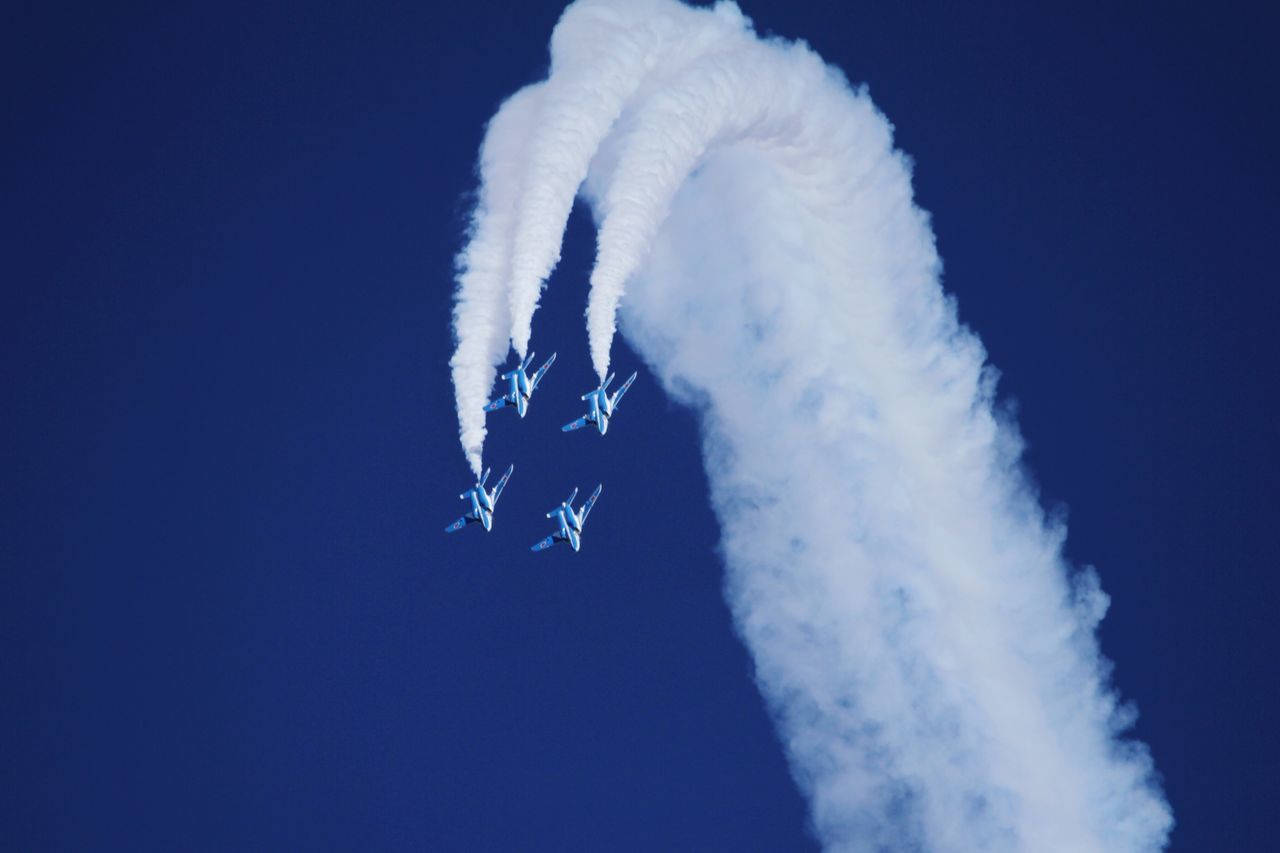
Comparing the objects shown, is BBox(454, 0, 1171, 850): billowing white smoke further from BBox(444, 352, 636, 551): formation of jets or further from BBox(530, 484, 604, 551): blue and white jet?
BBox(530, 484, 604, 551): blue and white jet

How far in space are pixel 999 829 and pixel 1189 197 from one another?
618 inches

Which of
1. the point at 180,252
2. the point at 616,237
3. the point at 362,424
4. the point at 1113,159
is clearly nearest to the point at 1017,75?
the point at 1113,159

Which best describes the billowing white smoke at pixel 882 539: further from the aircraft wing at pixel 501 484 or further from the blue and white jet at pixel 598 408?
the aircraft wing at pixel 501 484

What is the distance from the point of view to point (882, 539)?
35906 millimetres

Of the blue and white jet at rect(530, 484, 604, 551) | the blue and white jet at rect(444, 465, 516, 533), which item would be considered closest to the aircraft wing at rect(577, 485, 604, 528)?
the blue and white jet at rect(530, 484, 604, 551)

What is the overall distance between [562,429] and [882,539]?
309 inches

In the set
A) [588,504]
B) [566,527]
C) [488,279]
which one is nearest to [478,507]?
[566,527]

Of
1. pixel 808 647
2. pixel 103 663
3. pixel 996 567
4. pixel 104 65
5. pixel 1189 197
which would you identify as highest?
pixel 1189 197

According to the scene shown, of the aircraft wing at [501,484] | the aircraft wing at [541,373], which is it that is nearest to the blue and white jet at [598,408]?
the aircraft wing at [541,373]

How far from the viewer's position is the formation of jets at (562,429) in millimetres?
31078

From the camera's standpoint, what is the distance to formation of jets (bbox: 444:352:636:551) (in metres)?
31.1

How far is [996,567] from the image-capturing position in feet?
118

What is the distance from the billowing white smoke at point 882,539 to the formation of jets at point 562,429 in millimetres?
2894

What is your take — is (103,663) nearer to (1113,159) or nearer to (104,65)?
(104,65)
